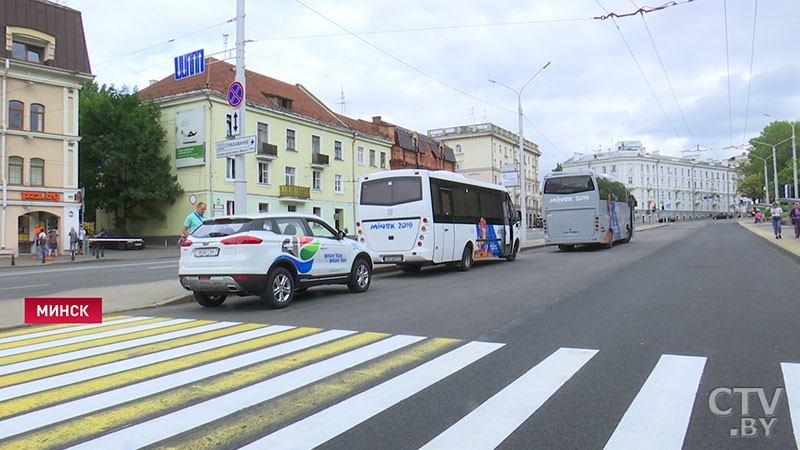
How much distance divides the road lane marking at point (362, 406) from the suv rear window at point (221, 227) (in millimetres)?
4956

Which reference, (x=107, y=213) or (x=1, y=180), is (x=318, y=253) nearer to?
(x=1, y=180)

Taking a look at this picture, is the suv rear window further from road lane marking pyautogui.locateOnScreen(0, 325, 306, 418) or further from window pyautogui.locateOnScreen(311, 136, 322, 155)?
window pyautogui.locateOnScreen(311, 136, 322, 155)

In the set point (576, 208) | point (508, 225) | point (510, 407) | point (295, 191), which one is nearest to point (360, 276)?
point (510, 407)

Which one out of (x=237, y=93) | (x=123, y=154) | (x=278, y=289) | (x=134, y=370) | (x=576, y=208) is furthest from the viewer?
(x=123, y=154)

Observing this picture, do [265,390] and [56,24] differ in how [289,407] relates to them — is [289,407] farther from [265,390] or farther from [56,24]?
[56,24]

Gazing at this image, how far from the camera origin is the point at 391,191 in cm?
1559

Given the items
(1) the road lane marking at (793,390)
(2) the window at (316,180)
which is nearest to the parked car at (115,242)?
(2) the window at (316,180)

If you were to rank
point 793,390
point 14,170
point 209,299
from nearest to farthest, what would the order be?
point 793,390
point 209,299
point 14,170

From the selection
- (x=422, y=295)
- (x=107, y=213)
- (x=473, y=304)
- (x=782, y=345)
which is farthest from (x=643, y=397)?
(x=107, y=213)

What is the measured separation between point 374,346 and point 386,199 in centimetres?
960

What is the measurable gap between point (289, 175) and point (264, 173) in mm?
2685

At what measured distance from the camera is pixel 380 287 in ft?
42.2

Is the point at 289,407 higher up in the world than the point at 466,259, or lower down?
lower down

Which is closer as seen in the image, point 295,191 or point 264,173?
point 264,173
